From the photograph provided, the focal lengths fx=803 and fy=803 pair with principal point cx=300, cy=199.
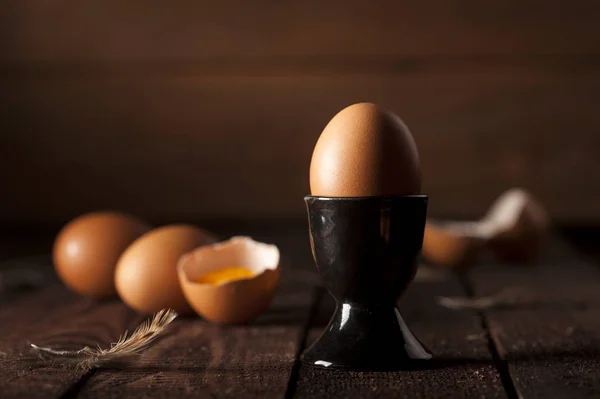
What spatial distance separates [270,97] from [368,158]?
60.3 inches

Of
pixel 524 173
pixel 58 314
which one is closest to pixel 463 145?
pixel 524 173

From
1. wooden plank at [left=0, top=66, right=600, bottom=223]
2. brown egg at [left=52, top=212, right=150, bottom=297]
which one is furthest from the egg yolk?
wooden plank at [left=0, top=66, right=600, bottom=223]

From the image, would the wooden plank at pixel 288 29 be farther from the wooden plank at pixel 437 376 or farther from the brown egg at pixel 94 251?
the wooden plank at pixel 437 376

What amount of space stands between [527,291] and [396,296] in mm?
517

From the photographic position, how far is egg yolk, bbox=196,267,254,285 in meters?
1.05

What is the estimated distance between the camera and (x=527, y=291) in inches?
50.2

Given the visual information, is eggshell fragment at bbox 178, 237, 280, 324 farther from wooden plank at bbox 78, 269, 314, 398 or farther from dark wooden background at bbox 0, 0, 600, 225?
dark wooden background at bbox 0, 0, 600, 225

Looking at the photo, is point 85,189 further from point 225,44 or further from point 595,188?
point 595,188

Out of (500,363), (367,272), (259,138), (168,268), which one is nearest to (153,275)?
(168,268)

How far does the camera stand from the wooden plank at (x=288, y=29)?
2203mm

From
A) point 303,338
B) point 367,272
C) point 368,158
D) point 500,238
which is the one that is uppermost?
point 368,158

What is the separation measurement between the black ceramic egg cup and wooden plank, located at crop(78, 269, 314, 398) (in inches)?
2.6

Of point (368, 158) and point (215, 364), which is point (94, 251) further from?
point (368, 158)

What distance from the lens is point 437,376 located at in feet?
2.46
